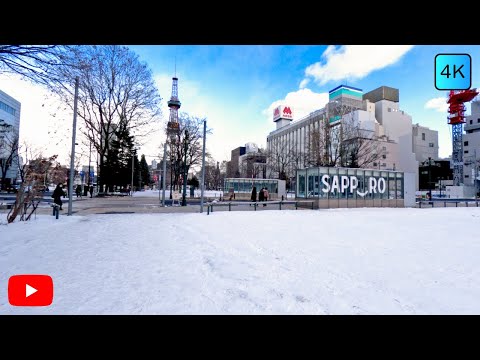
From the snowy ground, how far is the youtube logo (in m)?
0.36

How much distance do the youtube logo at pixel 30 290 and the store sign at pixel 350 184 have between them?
60.3 ft

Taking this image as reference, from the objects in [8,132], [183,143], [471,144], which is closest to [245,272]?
[183,143]

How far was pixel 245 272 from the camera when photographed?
13.6 feet

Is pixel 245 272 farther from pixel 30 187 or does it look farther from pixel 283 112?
pixel 283 112

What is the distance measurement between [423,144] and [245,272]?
9581 centimetres

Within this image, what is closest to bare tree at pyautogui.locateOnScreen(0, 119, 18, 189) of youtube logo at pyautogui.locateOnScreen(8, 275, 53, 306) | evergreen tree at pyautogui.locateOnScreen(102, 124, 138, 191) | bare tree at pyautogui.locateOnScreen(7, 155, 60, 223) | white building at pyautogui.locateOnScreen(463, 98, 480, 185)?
evergreen tree at pyautogui.locateOnScreen(102, 124, 138, 191)

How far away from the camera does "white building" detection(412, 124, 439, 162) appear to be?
75.1 metres

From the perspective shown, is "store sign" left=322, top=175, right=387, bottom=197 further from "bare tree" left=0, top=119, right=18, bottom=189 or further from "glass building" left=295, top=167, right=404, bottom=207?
"bare tree" left=0, top=119, right=18, bottom=189

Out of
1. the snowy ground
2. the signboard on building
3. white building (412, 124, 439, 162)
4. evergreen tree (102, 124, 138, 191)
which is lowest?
the snowy ground

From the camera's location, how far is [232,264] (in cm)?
460

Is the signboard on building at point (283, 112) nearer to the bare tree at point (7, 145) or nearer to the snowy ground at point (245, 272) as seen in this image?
the bare tree at point (7, 145)

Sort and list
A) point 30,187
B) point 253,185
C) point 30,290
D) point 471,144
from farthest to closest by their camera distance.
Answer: point 471,144
point 253,185
point 30,187
point 30,290

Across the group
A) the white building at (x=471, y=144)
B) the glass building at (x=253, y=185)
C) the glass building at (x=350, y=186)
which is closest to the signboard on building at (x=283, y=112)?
the white building at (x=471, y=144)
